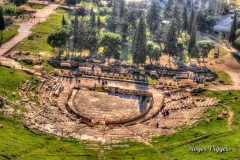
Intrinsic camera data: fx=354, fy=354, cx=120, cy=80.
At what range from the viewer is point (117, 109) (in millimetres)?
100250

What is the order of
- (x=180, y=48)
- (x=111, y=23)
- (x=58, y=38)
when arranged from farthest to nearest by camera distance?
(x=111, y=23), (x=180, y=48), (x=58, y=38)

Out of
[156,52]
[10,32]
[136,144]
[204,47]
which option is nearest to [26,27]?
[10,32]

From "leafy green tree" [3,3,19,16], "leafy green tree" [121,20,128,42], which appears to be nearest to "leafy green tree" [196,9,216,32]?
"leafy green tree" [121,20,128,42]

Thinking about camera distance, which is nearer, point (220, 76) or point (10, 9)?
point (220, 76)

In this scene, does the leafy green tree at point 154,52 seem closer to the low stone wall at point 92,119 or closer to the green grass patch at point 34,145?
the low stone wall at point 92,119

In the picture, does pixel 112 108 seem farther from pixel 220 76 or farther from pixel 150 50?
pixel 220 76

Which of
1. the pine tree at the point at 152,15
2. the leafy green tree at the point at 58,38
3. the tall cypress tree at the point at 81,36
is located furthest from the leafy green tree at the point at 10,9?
the pine tree at the point at 152,15

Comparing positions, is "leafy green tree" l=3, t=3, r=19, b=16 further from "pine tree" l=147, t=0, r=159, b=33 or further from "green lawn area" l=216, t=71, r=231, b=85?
"green lawn area" l=216, t=71, r=231, b=85

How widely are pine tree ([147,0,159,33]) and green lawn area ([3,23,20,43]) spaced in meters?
61.0

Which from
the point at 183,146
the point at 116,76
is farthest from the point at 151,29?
the point at 183,146

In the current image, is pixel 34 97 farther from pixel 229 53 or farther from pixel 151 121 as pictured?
pixel 229 53

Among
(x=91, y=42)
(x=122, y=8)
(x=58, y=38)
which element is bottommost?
(x=91, y=42)

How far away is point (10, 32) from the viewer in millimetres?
146250

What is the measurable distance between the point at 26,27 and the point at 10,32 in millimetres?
11332
